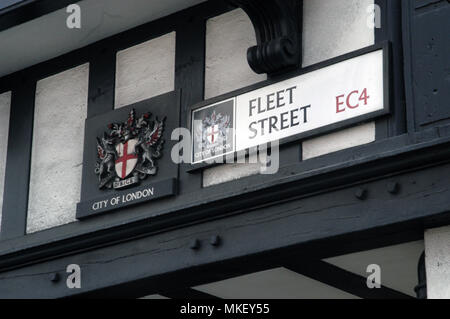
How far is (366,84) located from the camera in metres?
8.00

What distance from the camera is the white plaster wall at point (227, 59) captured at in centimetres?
866

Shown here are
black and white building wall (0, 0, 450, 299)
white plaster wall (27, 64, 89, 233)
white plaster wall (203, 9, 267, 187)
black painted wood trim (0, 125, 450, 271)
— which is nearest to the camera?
black painted wood trim (0, 125, 450, 271)

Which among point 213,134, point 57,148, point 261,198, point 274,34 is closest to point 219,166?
point 213,134

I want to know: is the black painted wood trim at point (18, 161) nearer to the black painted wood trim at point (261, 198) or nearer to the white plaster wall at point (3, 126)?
the white plaster wall at point (3, 126)

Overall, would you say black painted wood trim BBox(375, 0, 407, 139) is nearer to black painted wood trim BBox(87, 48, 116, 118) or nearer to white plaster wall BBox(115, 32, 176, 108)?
white plaster wall BBox(115, 32, 176, 108)

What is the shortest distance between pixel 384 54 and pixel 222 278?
6.40ft

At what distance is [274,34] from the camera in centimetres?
848

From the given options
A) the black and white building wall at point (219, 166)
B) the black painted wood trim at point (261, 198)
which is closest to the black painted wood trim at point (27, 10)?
the black and white building wall at point (219, 166)

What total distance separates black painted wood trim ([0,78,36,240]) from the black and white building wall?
12 mm

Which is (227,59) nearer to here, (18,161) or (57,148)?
(57,148)

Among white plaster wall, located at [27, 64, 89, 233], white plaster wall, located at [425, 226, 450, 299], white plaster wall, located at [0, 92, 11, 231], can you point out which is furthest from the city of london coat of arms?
white plaster wall, located at [425, 226, 450, 299]

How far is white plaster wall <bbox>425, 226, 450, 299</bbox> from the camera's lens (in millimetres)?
7312

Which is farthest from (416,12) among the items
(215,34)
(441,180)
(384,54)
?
(215,34)

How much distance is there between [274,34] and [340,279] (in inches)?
70.9
